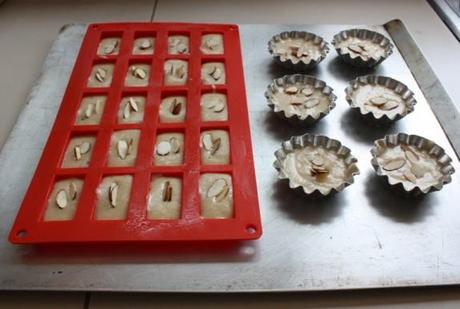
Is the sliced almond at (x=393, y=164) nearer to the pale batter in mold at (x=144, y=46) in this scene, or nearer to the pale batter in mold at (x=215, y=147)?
the pale batter in mold at (x=215, y=147)

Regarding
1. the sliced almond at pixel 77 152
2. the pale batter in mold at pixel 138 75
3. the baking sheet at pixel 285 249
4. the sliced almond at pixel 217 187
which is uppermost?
the pale batter in mold at pixel 138 75

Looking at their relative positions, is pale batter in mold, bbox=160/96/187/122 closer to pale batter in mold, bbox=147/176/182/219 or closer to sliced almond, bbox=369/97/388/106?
pale batter in mold, bbox=147/176/182/219

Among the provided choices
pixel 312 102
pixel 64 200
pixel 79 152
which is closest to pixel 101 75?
pixel 79 152

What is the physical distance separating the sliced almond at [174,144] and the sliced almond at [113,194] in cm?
11

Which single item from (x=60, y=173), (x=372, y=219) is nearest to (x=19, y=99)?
(x=60, y=173)

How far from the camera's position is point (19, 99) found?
2.81 feet

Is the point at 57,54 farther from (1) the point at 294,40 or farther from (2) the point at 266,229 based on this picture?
(2) the point at 266,229

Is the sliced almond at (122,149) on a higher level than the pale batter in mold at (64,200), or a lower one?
higher

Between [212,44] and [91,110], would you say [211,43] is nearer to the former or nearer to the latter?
[212,44]

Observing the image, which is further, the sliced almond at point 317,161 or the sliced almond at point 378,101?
the sliced almond at point 378,101

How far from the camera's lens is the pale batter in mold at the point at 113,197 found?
2.06ft

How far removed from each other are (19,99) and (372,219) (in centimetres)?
70

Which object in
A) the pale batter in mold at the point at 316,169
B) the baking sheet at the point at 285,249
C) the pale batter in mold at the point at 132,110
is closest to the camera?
the baking sheet at the point at 285,249

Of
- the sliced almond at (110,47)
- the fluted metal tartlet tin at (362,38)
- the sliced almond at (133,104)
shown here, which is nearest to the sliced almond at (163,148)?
the sliced almond at (133,104)
